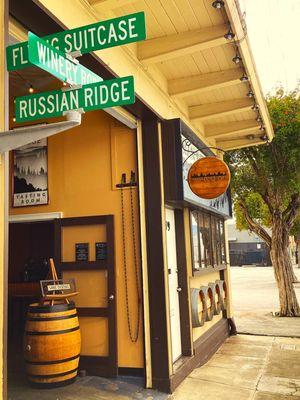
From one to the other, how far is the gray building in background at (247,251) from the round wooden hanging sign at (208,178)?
106ft

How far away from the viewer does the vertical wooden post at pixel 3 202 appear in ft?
7.38

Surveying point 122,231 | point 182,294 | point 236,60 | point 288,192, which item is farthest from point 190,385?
point 288,192

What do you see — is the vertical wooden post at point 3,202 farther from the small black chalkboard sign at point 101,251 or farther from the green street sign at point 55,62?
the small black chalkboard sign at point 101,251

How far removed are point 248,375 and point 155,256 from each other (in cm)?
196

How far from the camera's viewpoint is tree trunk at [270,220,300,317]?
33.3 feet

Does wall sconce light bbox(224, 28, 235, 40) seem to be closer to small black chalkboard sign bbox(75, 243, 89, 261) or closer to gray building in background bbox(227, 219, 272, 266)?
small black chalkboard sign bbox(75, 243, 89, 261)

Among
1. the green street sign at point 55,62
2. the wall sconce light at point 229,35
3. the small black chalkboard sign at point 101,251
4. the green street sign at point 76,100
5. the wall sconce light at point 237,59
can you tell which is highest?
the wall sconce light at point 237,59

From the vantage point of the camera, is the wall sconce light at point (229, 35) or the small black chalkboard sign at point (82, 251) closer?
the wall sconce light at point (229, 35)

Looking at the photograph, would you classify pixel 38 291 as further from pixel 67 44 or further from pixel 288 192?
pixel 288 192

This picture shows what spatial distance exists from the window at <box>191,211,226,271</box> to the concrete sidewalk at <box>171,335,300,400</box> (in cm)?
134

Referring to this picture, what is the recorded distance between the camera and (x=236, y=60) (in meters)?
4.68

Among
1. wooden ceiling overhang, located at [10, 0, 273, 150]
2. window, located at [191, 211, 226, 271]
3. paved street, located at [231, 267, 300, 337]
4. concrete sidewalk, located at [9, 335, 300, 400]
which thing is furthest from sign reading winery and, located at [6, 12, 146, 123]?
paved street, located at [231, 267, 300, 337]

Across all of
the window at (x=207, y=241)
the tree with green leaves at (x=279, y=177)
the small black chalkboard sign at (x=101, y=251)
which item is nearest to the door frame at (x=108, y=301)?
the small black chalkboard sign at (x=101, y=251)

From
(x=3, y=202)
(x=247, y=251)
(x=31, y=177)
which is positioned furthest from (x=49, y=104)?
(x=247, y=251)
